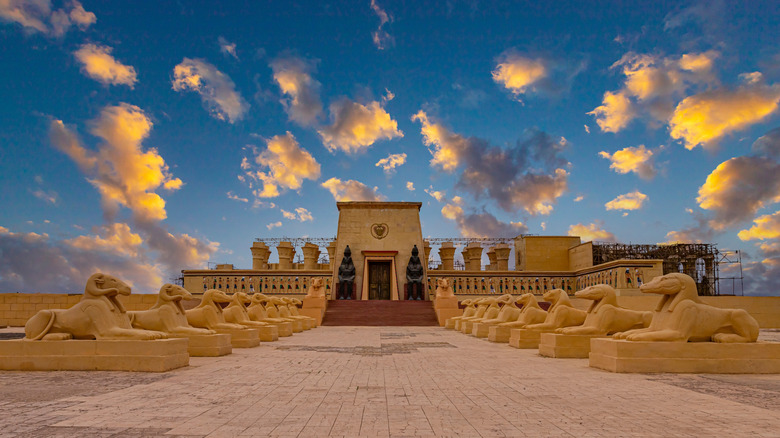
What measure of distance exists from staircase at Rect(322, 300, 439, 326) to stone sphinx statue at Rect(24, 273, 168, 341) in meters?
15.6

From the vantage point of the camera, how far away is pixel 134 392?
6094mm

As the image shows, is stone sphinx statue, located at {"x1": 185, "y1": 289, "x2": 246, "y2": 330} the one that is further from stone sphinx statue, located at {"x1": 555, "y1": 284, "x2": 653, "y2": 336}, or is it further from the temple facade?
the temple facade

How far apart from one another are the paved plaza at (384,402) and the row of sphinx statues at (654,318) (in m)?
0.73

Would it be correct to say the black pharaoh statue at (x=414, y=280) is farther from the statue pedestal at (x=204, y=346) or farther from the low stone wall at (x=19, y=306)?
the statue pedestal at (x=204, y=346)

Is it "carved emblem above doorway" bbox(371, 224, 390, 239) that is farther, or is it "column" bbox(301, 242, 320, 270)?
"column" bbox(301, 242, 320, 270)

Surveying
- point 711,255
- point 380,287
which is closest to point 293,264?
point 380,287

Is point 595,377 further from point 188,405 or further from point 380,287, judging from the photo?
point 380,287

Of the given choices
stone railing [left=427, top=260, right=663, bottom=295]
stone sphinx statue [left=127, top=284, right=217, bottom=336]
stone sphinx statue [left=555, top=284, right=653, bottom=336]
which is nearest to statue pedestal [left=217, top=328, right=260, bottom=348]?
stone sphinx statue [left=127, top=284, right=217, bottom=336]

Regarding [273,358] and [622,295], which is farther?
Result: [622,295]

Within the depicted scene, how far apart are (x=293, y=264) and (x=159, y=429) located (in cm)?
3534

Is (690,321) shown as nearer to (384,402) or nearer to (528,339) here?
(528,339)

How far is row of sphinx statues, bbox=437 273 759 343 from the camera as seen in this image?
8.06 m

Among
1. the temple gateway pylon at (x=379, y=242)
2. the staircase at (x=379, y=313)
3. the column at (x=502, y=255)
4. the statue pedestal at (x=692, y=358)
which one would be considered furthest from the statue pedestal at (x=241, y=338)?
the column at (x=502, y=255)

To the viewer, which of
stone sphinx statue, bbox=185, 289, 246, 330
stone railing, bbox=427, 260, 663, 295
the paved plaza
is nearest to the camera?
the paved plaza
